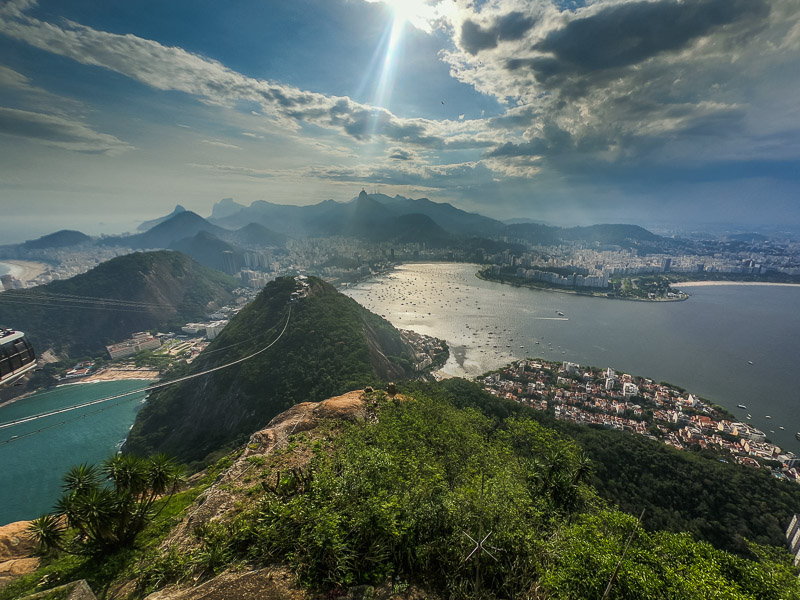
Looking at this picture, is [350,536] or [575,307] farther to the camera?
[575,307]

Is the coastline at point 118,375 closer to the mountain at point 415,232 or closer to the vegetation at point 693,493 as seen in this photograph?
the vegetation at point 693,493

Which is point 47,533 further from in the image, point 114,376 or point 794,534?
point 114,376

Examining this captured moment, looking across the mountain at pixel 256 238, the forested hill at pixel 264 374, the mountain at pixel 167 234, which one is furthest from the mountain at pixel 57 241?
the forested hill at pixel 264 374

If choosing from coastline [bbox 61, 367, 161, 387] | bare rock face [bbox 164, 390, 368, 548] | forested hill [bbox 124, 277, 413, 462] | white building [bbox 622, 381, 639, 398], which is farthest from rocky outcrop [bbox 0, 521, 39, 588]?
coastline [bbox 61, 367, 161, 387]

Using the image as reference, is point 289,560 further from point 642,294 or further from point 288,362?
point 642,294

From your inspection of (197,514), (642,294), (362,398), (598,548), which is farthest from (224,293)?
(642,294)

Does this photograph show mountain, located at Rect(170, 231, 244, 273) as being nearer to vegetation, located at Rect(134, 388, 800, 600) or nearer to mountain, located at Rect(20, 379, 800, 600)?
mountain, located at Rect(20, 379, 800, 600)

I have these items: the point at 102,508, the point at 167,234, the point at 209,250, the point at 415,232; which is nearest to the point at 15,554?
the point at 102,508
